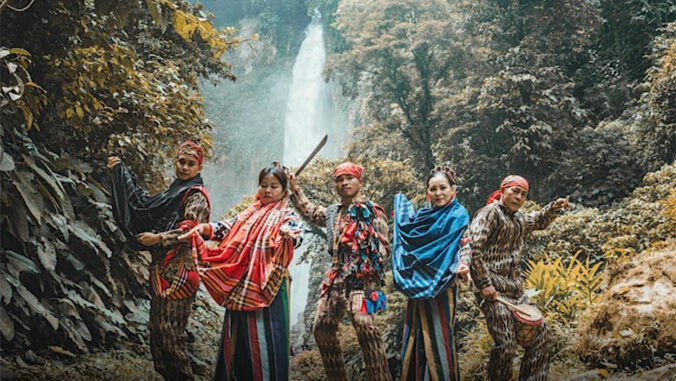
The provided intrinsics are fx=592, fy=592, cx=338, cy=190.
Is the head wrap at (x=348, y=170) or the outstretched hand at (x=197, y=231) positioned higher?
the head wrap at (x=348, y=170)

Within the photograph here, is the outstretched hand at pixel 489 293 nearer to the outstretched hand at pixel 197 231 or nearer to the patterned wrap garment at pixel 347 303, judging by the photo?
the patterned wrap garment at pixel 347 303

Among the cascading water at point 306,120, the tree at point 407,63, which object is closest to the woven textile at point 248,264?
the tree at point 407,63

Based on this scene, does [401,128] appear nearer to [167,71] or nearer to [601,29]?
[601,29]

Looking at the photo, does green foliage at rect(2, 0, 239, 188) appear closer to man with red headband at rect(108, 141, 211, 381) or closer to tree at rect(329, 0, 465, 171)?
man with red headband at rect(108, 141, 211, 381)

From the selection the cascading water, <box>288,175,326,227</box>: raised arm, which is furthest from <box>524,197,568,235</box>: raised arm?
the cascading water

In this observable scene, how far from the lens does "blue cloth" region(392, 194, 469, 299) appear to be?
3.70m

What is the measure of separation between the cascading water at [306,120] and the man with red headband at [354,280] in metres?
12.6

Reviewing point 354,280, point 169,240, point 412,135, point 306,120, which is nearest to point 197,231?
point 169,240

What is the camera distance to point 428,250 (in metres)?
3.80

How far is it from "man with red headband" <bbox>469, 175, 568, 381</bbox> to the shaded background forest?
1.24 m

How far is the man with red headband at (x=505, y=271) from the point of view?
373 centimetres

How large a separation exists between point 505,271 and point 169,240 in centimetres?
219

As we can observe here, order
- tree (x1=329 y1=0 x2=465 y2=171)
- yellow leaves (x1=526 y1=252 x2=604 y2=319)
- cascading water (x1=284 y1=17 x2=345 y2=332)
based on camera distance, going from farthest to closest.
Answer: cascading water (x1=284 y1=17 x2=345 y2=332) → tree (x1=329 y1=0 x2=465 y2=171) → yellow leaves (x1=526 y1=252 x2=604 y2=319)

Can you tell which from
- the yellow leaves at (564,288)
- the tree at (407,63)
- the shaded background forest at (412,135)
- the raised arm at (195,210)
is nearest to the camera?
the raised arm at (195,210)
